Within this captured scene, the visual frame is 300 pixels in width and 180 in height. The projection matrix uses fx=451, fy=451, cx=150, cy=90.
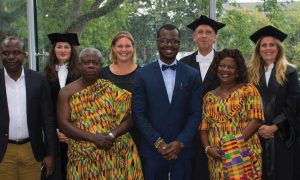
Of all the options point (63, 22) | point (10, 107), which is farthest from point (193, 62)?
point (63, 22)

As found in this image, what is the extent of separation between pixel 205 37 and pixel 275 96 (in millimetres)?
911

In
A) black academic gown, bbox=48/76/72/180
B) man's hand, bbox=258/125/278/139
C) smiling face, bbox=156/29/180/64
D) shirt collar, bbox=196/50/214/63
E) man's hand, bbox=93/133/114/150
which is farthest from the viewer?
shirt collar, bbox=196/50/214/63

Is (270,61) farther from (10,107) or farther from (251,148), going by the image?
(10,107)

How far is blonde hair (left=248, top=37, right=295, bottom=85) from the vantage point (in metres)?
4.33

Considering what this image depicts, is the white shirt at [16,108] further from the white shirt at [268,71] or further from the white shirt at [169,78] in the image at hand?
the white shirt at [268,71]

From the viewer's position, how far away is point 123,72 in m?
4.40

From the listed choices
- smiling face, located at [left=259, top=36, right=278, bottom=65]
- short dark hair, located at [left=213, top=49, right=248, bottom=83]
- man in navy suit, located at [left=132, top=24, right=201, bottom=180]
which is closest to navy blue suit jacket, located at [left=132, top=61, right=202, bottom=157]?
man in navy suit, located at [left=132, top=24, right=201, bottom=180]

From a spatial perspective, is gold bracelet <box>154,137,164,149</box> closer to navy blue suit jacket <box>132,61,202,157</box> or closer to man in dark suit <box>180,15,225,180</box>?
navy blue suit jacket <box>132,61,202,157</box>

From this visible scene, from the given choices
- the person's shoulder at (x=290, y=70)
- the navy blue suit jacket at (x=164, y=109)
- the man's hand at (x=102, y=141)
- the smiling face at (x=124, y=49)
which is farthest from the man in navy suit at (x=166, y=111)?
the person's shoulder at (x=290, y=70)

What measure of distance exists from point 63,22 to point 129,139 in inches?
118

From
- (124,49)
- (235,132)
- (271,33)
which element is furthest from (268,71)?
(124,49)

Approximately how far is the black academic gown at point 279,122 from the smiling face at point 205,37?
0.63 m

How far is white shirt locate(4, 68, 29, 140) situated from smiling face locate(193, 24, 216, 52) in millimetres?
1834

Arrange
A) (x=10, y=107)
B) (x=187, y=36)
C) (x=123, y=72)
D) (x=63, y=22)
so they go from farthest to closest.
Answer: (x=63, y=22) < (x=187, y=36) < (x=123, y=72) < (x=10, y=107)
